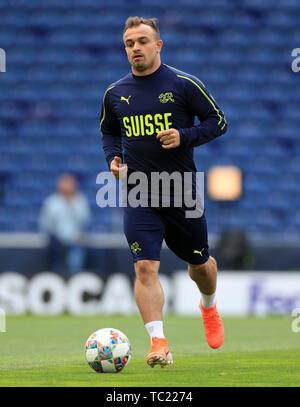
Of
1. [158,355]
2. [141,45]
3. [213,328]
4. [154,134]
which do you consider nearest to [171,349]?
[213,328]

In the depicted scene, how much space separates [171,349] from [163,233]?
1.63 metres

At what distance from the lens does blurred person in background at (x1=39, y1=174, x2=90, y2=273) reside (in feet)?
41.8

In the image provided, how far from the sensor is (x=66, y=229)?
1302cm

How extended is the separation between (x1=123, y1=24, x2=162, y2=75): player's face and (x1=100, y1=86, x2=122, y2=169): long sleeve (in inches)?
15.7

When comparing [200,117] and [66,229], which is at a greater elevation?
[66,229]

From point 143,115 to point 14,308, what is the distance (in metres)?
6.95

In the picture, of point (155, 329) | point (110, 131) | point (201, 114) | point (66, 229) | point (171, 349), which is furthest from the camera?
point (66, 229)

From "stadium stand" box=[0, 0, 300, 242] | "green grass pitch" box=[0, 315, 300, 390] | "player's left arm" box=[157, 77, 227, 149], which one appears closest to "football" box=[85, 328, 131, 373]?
"green grass pitch" box=[0, 315, 300, 390]

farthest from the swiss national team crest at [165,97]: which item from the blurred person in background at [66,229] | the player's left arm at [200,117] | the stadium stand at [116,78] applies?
the stadium stand at [116,78]

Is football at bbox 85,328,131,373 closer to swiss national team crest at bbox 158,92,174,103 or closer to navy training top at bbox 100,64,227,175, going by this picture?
navy training top at bbox 100,64,227,175

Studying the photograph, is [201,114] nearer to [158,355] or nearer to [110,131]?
[110,131]

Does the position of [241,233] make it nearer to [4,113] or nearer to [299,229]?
[299,229]

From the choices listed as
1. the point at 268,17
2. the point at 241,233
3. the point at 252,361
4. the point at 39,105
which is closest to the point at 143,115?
the point at 252,361

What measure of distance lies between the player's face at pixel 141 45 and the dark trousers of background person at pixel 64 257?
703 cm
